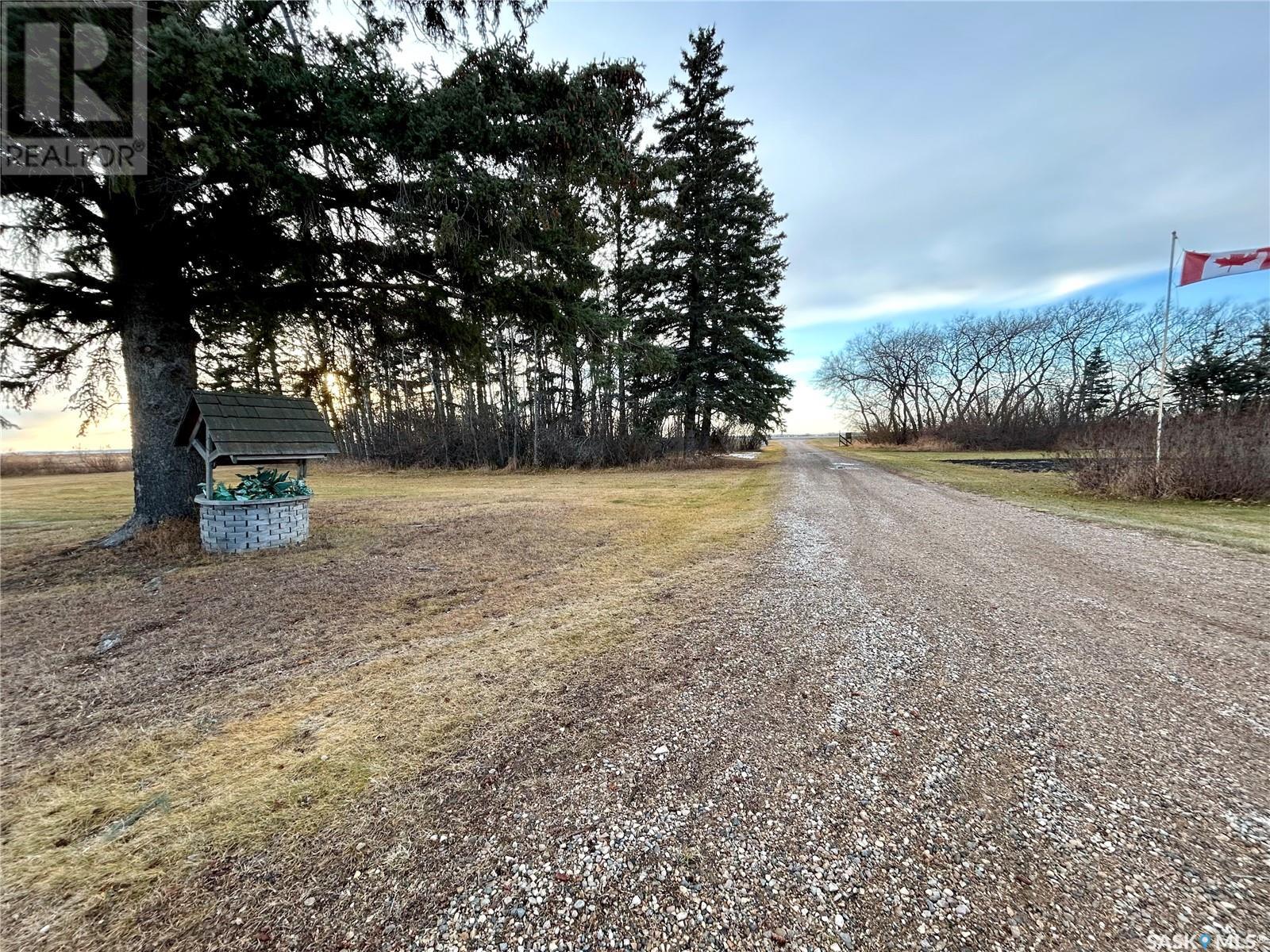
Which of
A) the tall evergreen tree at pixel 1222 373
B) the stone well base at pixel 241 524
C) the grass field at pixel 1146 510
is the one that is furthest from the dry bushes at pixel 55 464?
the tall evergreen tree at pixel 1222 373

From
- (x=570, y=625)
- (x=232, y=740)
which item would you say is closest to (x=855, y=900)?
(x=570, y=625)

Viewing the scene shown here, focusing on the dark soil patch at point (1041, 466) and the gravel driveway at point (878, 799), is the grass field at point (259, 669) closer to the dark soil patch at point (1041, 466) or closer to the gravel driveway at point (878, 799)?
the gravel driveway at point (878, 799)

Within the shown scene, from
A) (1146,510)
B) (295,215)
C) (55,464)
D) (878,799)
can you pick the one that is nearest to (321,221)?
(295,215)

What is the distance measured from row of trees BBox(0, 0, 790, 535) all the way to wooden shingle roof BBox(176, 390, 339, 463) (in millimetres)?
597

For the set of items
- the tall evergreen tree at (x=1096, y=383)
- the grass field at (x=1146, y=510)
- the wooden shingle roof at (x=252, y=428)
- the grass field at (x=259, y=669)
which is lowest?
the grass field at (x=259, y=669)

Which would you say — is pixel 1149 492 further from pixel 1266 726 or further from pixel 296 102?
pixel 296 102

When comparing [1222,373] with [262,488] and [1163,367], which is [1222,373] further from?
[262,488]

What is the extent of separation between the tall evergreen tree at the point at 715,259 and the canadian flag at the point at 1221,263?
1047 centimetres

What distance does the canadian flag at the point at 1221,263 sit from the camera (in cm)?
752

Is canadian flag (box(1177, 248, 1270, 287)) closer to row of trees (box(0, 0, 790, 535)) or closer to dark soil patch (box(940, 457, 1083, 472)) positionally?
dark soil patch (box(940, 457, 1083, 472))

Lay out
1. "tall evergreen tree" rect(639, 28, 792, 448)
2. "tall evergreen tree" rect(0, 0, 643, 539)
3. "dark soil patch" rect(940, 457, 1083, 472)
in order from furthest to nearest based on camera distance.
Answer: "tall evergreen tree" rect(639, 28, 792, 448), "dark soil patch" rect(940, 457, 1083, 472), "tall evergreen tree" rect(0, 0, 643, 539)

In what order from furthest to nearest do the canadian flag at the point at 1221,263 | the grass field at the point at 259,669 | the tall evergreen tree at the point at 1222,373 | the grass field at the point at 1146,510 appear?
1. the tall evergreen tree at the point at 1222,373
2. the canadian flag at the point at 1221,263
3. the grass field at the point at 1146,510
4. the grass field at the point at 259,669

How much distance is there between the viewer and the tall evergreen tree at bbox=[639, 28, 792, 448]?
17422 mm

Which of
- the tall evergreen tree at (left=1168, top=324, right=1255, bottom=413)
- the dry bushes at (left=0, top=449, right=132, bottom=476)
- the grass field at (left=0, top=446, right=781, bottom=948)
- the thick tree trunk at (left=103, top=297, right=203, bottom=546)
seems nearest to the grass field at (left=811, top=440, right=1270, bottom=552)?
the grass field at (left=0, top=446, right=781, bottom=948)
